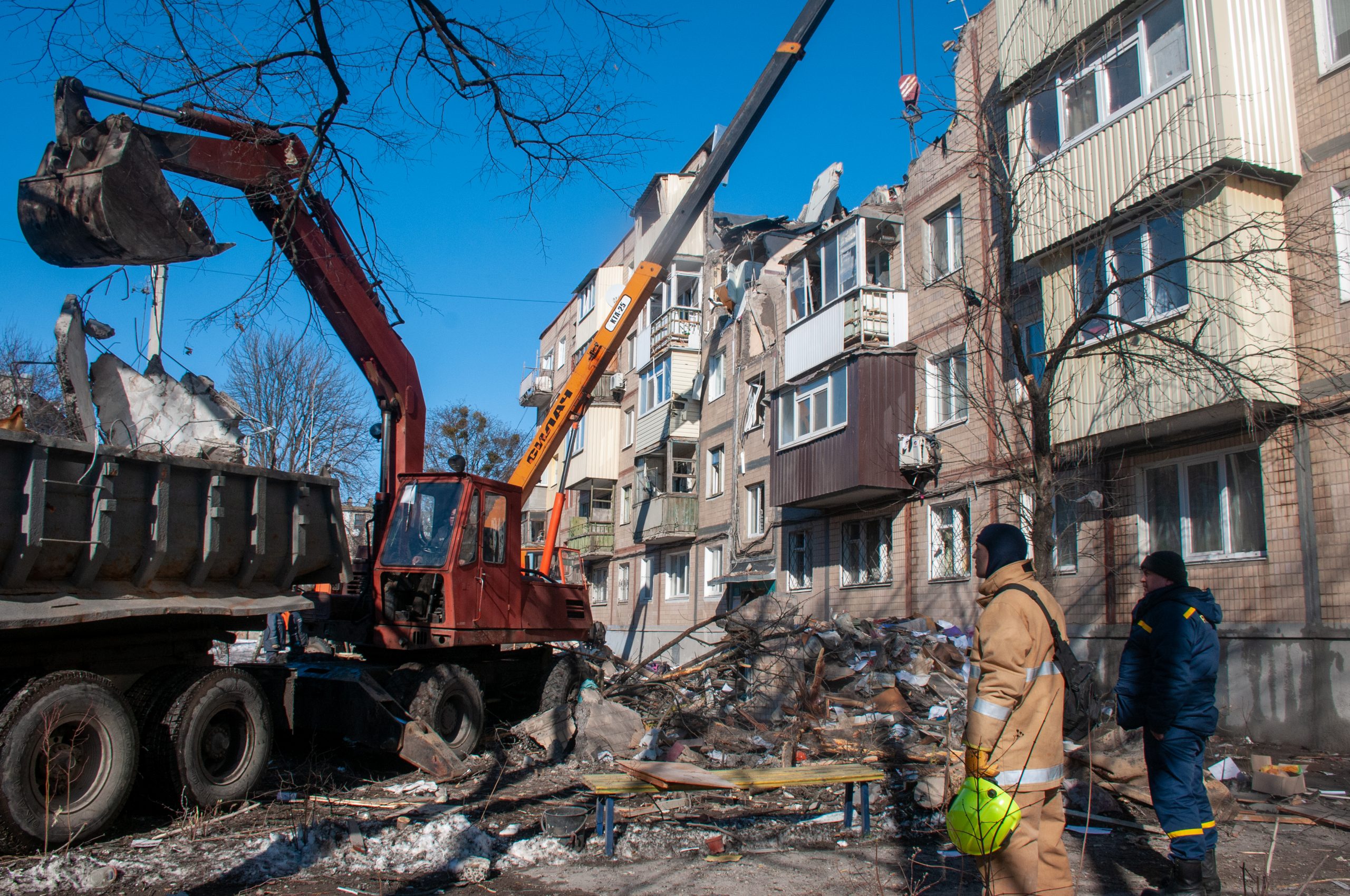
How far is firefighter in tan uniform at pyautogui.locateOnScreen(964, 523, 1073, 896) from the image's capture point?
3.71 meters

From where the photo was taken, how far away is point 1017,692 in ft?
12.2

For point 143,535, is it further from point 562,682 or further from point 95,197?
point 562,682

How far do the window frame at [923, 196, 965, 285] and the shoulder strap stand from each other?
1348 centimetres

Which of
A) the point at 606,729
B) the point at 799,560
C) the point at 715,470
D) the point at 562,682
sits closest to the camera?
the point at 606,729

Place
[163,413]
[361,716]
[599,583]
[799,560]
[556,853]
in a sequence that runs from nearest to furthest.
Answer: [556,853]
[163,413]
[361,716]
[799,560]
[599,583]

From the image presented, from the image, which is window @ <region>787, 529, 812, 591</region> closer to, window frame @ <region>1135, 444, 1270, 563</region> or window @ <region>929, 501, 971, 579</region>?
window @ <region>929, 501, 971, 579</region>

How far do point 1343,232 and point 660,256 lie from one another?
8.68 metres

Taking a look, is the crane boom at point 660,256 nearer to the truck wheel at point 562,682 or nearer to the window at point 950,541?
the truck wheel at point 562,682

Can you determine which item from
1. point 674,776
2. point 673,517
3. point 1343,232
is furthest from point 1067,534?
point 673,517

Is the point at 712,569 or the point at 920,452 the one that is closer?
the point at 920,452

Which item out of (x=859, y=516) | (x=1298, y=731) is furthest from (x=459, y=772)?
(x=859, y=516)

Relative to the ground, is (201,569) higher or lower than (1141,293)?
lower

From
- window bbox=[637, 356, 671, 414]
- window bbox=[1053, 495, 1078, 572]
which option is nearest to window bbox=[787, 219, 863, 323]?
window bbox=[1053, 495, 1078, 572]

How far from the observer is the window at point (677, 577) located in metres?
26.7
